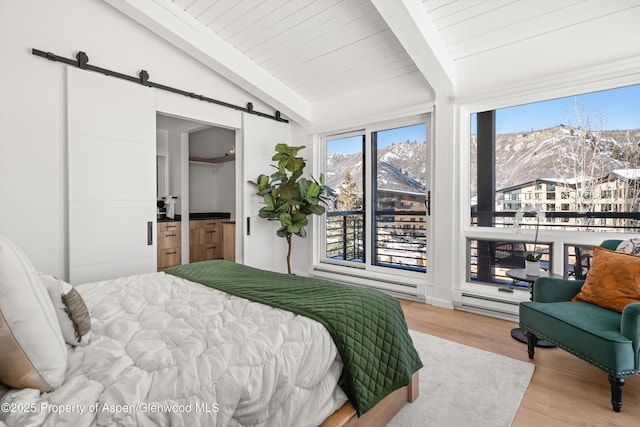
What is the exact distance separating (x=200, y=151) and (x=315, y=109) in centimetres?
257

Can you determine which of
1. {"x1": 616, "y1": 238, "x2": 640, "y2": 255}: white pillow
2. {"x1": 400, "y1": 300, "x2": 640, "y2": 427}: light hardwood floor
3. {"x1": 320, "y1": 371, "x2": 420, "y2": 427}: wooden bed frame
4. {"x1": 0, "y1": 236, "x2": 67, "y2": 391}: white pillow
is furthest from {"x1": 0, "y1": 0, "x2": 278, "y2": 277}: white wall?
{"x1": 616, "y1": 238, "x2": 640, "y2": 255}: white pillow

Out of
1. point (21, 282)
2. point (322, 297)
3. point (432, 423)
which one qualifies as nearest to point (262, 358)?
point (322, 297)

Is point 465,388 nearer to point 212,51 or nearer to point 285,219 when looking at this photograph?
point 285,219

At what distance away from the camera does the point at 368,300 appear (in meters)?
1.64

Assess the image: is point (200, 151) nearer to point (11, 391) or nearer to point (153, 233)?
point (153, 233)

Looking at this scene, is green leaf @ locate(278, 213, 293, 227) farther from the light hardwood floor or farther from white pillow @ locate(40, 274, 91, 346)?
white pillow @ locate(40, 274, 91, 346)

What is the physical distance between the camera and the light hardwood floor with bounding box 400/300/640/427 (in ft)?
5.40

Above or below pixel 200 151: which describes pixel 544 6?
above

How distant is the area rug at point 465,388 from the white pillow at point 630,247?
1020 mm

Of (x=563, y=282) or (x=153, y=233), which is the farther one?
(x=153, y=233)

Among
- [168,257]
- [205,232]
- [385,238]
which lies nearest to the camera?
[385,238]

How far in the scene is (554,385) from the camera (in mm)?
1938

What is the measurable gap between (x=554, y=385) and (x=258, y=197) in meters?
3.54

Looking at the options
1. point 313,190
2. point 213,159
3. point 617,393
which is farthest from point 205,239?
point 617,393
